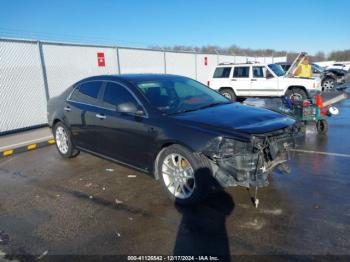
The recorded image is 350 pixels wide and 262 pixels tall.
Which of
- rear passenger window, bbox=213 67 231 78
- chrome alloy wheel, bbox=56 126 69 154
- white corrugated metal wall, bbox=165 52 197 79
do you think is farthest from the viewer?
white corrugated metal wall, bbox=165 52 197 79

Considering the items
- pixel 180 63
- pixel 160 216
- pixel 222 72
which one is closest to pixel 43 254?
pixel 160 216

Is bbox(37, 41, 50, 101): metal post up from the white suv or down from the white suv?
up

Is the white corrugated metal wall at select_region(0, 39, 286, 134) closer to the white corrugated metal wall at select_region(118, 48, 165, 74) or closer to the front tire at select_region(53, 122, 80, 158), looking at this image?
the white corrugated metal wall at select_region(118, 48, 165, 74)

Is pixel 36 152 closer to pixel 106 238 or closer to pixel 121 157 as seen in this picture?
pixel 121 157

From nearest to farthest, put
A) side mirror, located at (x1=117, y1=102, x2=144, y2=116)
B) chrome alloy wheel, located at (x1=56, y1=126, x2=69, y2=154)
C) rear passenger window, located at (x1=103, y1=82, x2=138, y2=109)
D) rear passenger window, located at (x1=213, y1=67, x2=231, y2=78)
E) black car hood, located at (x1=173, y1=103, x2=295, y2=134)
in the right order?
black car hood, located at (x1=173, y1=103, x2=295, y2=134), side mirror, located at (x1=117, y1=102, x2=144, y2=116), rear passenger window, located at (x1=103, y1=82, x2=138, y2=109), chrome alloy wheel, located at (x1=56, y1=126, x2=69, y2=154), rear passenger window, located at (x1=213, y1=67, x2=231, y2=78)

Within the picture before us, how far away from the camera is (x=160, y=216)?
395 cm

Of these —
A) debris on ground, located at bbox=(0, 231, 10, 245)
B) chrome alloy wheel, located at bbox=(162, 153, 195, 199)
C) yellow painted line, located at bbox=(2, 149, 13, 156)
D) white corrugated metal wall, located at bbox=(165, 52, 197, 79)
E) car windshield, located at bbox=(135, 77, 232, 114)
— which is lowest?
debris on ground, located at bbox=(0, 231, 10, 245)

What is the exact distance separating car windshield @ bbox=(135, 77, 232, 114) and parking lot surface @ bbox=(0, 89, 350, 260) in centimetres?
130

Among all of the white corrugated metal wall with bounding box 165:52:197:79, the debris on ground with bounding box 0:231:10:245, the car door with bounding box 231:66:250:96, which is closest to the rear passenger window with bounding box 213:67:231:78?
the car door with bounding box 231:66:250:96

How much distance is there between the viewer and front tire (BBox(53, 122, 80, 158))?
6395 mm

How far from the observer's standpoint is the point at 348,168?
5.37 meters

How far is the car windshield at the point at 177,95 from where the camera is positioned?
185 inches

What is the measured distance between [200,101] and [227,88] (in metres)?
10.4

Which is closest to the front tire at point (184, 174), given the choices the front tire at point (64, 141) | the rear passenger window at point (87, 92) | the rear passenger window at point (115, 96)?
the rear passenger window at point (115, 96)
